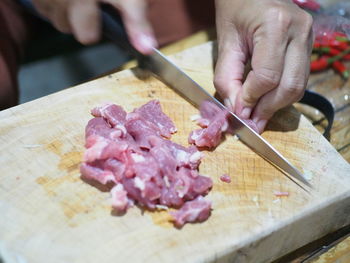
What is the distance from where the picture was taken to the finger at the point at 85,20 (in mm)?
2010

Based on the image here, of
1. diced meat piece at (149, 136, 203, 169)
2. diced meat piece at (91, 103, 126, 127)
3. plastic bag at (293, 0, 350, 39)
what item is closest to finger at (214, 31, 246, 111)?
diced meat piece at (149, 136, 203, 169)

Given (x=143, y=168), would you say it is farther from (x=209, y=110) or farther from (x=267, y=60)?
(x=267, y=60)

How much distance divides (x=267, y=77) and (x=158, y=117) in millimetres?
523

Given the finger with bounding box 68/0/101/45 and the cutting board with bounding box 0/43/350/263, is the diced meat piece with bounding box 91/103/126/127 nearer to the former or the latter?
the cutting board with bounding box 0/43/350/263

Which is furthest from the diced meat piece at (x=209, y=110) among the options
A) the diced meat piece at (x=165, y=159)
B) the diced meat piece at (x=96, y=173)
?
the diced meat piece at (x=96, y=173)

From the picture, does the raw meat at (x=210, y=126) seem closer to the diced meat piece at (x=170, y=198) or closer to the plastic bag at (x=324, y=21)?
the diced meat piece at (x=170, y=198)

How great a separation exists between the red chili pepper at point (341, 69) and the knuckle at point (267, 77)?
89 cm

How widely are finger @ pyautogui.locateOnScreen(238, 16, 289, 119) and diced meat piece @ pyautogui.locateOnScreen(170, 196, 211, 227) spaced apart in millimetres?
585

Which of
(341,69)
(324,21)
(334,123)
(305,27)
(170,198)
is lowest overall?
(334,123)

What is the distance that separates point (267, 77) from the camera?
76.3 inches

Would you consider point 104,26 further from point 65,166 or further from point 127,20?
point 65,166

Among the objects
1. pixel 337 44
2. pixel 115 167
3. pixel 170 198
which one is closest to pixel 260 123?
pixel 170 198

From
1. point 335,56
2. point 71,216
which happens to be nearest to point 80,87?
point 71,216

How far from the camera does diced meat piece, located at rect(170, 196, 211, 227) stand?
65.6 inches
